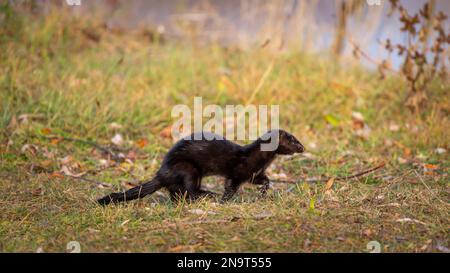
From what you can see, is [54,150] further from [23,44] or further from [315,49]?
[315,49]

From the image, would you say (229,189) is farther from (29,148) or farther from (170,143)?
(29,148)

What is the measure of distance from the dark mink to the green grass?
0.16m

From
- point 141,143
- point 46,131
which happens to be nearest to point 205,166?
point 141,143

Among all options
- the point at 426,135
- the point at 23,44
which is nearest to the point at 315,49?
the point at 426,135

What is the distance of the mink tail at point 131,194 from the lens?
5.06m

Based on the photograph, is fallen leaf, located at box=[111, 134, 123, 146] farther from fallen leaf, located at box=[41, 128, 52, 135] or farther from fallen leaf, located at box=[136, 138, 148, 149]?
fallen leaf, located at box=[41, 128, 52, 135]

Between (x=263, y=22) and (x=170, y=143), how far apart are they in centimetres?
416

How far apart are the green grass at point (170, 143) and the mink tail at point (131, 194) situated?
0.31 ft

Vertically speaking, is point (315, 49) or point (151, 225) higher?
point (315, 49)

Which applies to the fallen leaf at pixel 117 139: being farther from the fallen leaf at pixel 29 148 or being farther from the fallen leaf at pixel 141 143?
the fallen leaf at pixel 29 148

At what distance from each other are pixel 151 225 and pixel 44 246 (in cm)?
76

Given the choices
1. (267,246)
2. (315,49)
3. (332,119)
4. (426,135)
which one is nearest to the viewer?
(267,246)

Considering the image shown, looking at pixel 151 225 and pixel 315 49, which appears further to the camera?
pixel 315 49

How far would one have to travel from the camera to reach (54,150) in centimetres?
684
